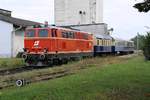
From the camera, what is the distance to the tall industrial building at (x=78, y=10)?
67438 millimetres

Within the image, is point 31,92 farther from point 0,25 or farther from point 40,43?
point 0,25

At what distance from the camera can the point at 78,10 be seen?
68188 mm

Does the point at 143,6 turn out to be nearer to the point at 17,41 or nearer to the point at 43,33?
the point at 43,33

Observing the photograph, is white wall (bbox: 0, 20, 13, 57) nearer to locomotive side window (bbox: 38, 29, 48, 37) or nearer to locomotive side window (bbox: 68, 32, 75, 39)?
locomotive side window (bbox: 68, 32, 75, 39)

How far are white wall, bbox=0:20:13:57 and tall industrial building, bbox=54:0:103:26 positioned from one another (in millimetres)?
21383

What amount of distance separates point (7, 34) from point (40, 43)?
Result: 18025 millimetres

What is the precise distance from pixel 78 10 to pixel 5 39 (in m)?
23.3

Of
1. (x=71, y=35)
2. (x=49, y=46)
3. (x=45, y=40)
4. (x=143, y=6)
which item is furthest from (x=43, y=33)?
(x=143, y=6)

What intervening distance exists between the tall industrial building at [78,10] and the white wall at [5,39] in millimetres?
21383

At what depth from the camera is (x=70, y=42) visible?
33500 millimetres

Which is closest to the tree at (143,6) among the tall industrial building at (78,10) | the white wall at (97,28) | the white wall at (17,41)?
the white wall at (17,41)

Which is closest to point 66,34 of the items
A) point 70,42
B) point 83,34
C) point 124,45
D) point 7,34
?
point 70,42

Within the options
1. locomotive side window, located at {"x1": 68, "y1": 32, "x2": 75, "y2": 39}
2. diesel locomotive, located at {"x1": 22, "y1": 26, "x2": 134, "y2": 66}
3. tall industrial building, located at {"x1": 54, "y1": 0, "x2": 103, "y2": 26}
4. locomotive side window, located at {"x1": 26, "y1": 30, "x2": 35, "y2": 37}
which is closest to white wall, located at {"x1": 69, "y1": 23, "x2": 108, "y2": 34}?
tall industrial building, located at {"x1": 54, "y1": 0, "x2": 103, "y2": 26}

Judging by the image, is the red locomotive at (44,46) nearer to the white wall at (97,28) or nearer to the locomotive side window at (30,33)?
the locomotive side window at (30,33)
